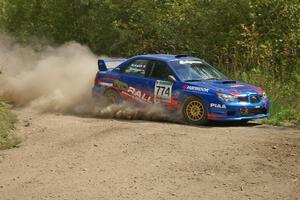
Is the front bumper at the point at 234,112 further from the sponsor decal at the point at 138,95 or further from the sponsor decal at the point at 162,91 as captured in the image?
the sponsor decal at the point at 138,95

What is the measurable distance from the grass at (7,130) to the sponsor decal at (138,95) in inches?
105

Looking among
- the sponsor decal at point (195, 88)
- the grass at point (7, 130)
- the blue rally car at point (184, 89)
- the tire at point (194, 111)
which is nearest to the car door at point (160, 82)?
the blue rally car at point (184, 89)

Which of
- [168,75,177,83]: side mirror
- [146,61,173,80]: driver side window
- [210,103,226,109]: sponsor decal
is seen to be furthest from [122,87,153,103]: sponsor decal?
[210,103,226,109]: sponsor decal

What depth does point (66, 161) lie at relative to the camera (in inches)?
348

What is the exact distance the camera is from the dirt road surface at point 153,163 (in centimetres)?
713

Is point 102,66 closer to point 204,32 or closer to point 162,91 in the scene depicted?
point 162,91

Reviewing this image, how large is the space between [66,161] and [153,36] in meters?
12.0

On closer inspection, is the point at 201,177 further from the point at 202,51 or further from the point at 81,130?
the point at 202,51

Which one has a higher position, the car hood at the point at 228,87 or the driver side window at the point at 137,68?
the driver side window at the point at 137,68

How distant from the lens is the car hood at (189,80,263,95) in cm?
1189

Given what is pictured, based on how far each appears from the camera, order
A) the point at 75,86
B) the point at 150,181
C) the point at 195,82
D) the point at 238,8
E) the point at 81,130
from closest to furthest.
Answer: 1. the point at 150,181
2. the point at 81,130
3. the point at 195,82
4. the point at 75,86
5. the point at 238,8

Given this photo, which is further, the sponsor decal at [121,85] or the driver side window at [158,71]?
the sponsor decal at [121,85]

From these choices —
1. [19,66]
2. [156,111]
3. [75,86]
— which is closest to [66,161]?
[156,111]

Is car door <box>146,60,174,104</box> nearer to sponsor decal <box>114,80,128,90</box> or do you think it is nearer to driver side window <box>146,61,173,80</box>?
driver side window <box>146,61,173,80</box>
